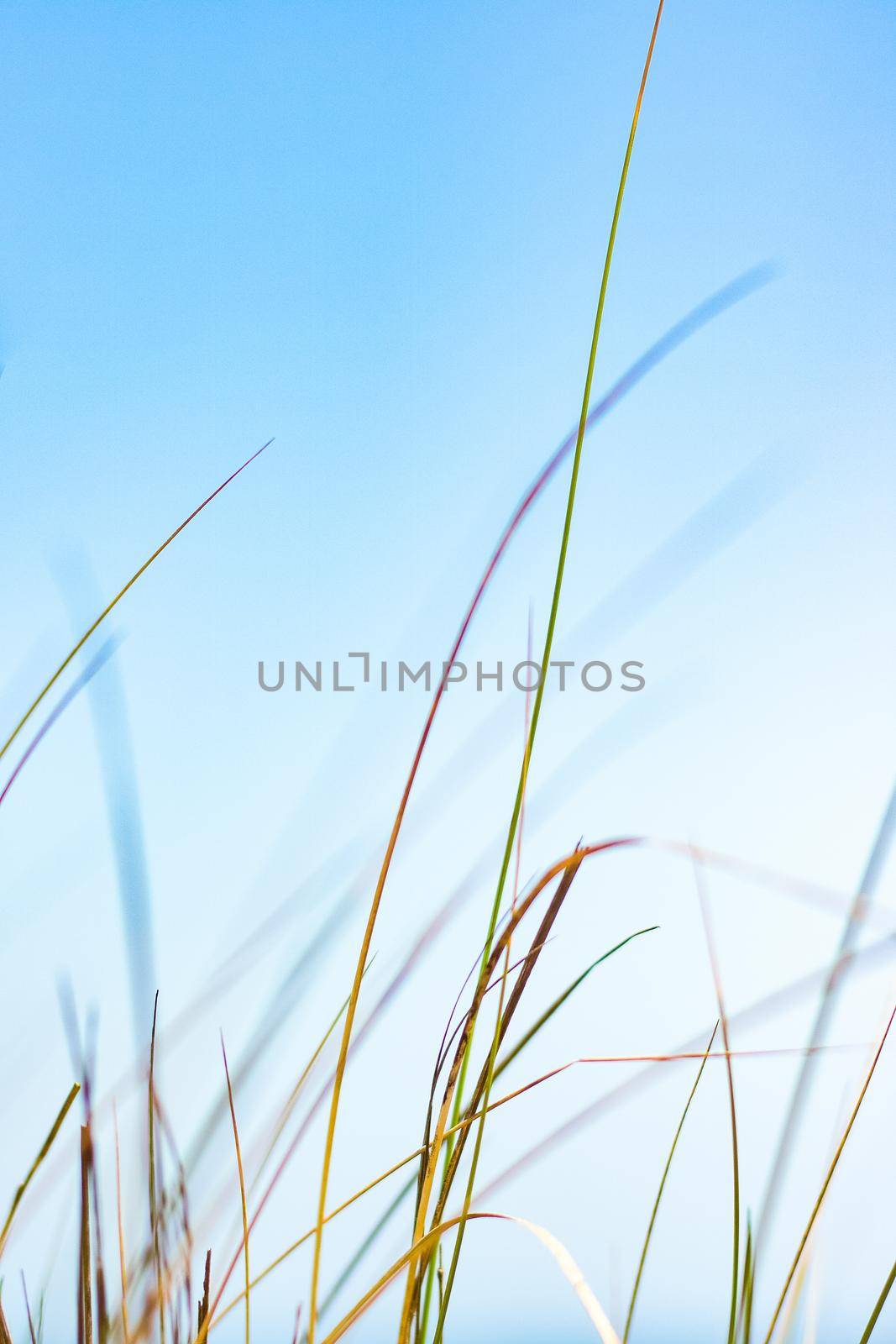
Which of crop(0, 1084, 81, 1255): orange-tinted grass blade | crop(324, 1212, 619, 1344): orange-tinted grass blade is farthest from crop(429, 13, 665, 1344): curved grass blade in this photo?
crop(0, 1084, 81, 1255): orange-tinted grass blade

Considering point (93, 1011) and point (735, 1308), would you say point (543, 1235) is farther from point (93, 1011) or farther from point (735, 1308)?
point (93, 1011)

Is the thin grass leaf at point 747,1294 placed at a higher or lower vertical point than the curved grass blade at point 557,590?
lower

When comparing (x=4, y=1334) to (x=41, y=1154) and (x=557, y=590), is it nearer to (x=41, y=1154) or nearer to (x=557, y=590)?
(x=41, y=1154)

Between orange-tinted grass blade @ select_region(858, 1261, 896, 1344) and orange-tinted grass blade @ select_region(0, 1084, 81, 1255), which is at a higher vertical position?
orange-tinted grass blade @ select_region(0, 1084, 81, 1255)

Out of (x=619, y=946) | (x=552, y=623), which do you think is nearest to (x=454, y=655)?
(x=552, y=623)

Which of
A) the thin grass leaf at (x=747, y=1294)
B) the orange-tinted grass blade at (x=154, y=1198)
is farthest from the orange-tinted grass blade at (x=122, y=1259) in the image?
the thin grass leaf at (x=747, y=1294)

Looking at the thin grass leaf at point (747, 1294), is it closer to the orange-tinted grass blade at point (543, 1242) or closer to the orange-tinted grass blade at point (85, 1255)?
the orange-tinted grass blade at point (543, 1242)

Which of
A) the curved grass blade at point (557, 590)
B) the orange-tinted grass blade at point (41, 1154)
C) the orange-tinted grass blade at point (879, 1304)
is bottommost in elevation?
the orange-tinted grass blade at point (879, 1304)

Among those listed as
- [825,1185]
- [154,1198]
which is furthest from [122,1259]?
[825,1185]

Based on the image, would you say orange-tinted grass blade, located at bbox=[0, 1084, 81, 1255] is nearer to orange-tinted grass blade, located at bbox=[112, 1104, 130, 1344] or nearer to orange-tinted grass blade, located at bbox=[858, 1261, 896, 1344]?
orange-tinted grass blade, located at bbox=[112, 1104, 130, 1344]

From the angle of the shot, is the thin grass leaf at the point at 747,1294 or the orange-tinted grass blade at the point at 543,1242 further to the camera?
the thin grass leaf at the point at 747,1294

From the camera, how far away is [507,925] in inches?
16.0

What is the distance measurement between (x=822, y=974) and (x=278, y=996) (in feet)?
0.87

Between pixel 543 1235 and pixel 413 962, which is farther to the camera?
pixel 413 962
